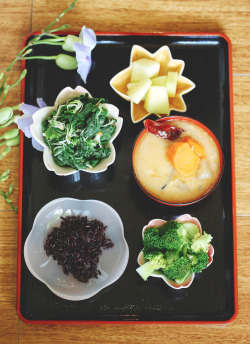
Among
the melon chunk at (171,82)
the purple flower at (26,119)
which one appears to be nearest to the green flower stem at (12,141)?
the purple flower at (26,119)

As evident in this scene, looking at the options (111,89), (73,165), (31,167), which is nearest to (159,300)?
(73,165)

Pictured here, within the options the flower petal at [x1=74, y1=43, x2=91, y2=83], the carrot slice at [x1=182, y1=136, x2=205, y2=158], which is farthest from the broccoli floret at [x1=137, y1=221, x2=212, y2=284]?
the flower petal at [x1=74, y1=43, x2=91, y2=83]

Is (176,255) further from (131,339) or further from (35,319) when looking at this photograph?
(35,319)

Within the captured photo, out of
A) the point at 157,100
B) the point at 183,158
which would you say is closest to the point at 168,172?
the point at 183,158

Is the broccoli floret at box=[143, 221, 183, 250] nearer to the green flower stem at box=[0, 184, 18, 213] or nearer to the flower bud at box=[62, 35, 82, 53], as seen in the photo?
the green flower stem at box=[0, 184, 18, 213]

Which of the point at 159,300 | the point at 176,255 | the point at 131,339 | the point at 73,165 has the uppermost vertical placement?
the point at 73,165

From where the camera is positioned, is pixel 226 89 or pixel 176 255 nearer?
pixel 176 255

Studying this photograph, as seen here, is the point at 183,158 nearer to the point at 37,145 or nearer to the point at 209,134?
the point at 209,134
